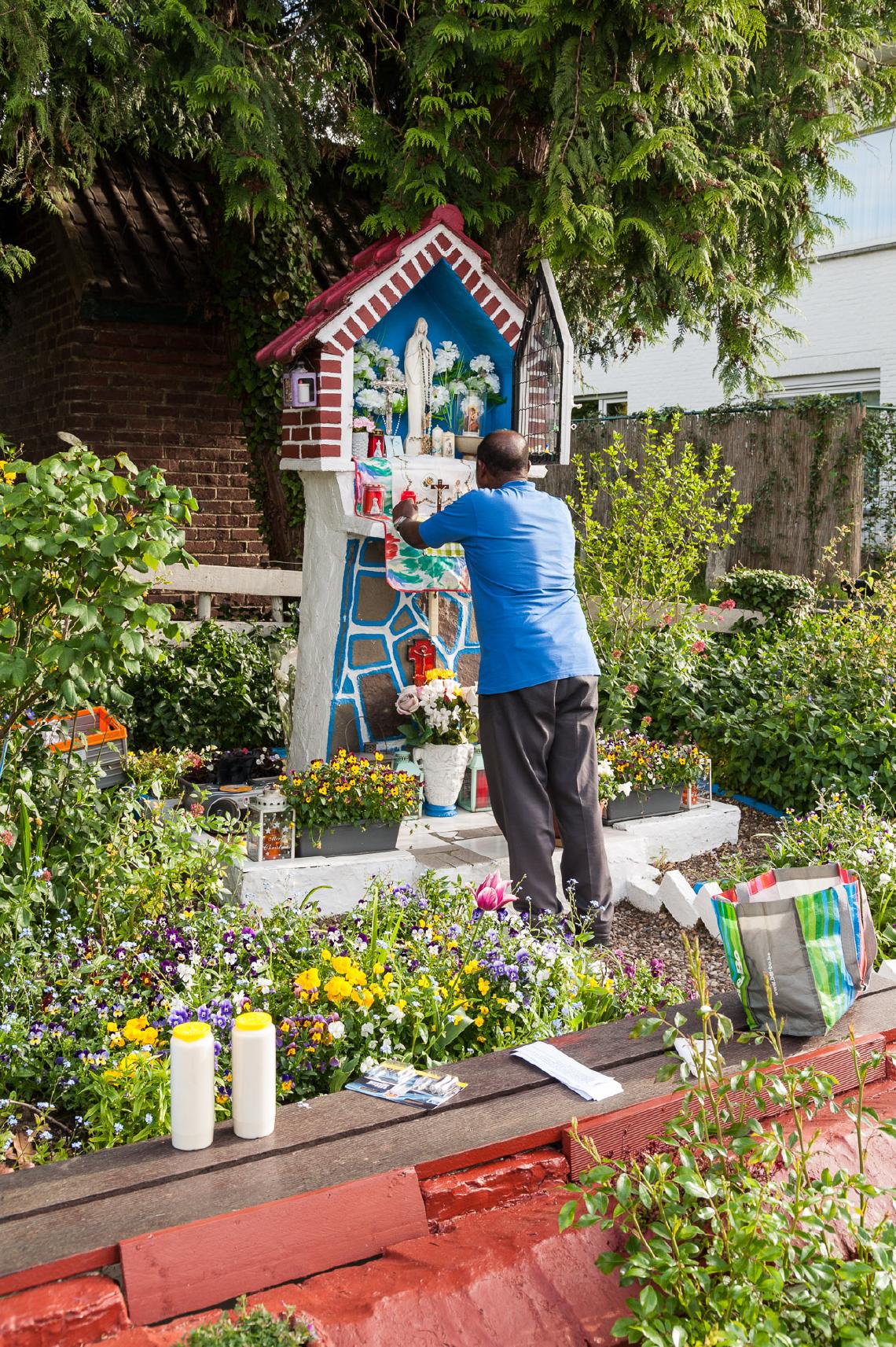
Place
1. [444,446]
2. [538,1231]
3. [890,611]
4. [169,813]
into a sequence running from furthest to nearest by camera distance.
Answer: [890,611] → [444,446] → [169,813] → [538,1231]

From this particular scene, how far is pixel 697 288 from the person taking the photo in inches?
280

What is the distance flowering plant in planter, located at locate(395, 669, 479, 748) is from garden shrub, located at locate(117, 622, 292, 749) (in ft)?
3.77

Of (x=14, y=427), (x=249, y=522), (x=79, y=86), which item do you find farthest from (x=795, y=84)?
(x=14, y=427)

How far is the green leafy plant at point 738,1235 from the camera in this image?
192cm

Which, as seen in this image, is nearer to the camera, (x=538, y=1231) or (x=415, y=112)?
(x=538, y=1231)

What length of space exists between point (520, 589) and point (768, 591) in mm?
6378

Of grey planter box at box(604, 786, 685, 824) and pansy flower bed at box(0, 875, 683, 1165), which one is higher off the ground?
pansy flower bed at box(0, 875, 683, 1165)

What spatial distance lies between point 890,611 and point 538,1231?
5.12 m

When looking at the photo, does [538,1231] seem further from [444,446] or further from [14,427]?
[14,427]

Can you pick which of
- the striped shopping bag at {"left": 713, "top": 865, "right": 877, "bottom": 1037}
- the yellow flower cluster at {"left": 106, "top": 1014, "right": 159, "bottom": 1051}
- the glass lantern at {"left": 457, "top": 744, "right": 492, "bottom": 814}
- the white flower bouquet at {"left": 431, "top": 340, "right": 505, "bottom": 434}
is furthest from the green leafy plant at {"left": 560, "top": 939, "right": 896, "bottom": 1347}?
the white flower bouquet at {"left": 431, "top": 340, "right": 505, "bottom": 434}

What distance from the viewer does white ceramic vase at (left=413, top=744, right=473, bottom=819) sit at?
18.5 feet

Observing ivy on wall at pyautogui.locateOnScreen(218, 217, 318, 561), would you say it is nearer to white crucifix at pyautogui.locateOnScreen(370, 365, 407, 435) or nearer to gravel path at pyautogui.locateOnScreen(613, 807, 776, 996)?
white crucifix at pyautogui.locateOnScreen(370, 365, 407, 435)

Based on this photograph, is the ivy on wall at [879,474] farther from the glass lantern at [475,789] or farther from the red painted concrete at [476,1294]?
the red painted concrete at [476,1294]

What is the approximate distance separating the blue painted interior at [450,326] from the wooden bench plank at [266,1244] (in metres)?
4.34
